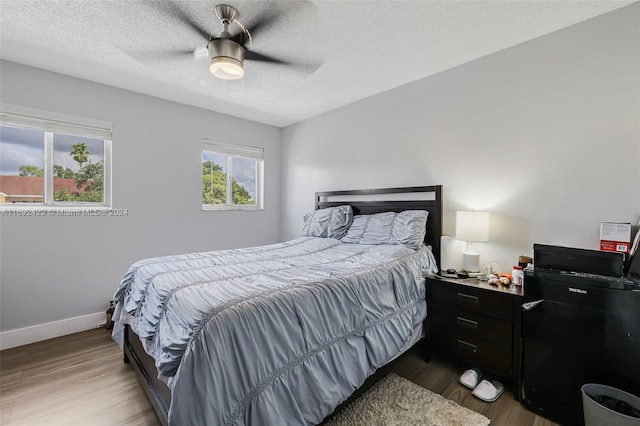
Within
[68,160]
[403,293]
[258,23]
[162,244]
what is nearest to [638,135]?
[403,293]

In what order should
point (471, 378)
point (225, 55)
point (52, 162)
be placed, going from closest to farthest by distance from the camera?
point (225, 55), point (471, 378), point (52, 162)

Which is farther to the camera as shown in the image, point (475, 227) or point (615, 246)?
point (475, 227)

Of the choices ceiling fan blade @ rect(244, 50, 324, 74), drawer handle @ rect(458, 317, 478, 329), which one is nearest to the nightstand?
drawer handle @ rect(458, 317, 478, 329)

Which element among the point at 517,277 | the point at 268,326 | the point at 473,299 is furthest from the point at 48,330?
the point at 517,277

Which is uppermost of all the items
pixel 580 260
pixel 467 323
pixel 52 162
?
pixel 52 162

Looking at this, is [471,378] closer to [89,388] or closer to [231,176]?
[89,388]

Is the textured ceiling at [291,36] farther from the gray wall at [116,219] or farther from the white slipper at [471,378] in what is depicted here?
the white slipper at [471,378]

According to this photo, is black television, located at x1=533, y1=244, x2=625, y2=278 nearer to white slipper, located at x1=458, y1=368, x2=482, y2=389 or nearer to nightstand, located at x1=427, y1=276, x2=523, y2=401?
nightstand, located at x1=427, y1=276, x2=523, y2=401

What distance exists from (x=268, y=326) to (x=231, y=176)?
319 cm

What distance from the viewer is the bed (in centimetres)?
112

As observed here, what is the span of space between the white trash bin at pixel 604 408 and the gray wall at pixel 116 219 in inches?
147

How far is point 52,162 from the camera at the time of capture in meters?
2.79

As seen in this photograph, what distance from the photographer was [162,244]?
11.0ft

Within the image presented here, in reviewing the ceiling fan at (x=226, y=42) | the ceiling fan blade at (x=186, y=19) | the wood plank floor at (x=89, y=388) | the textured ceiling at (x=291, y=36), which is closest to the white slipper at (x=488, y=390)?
the wood plank floor at (x=89, y=388)
